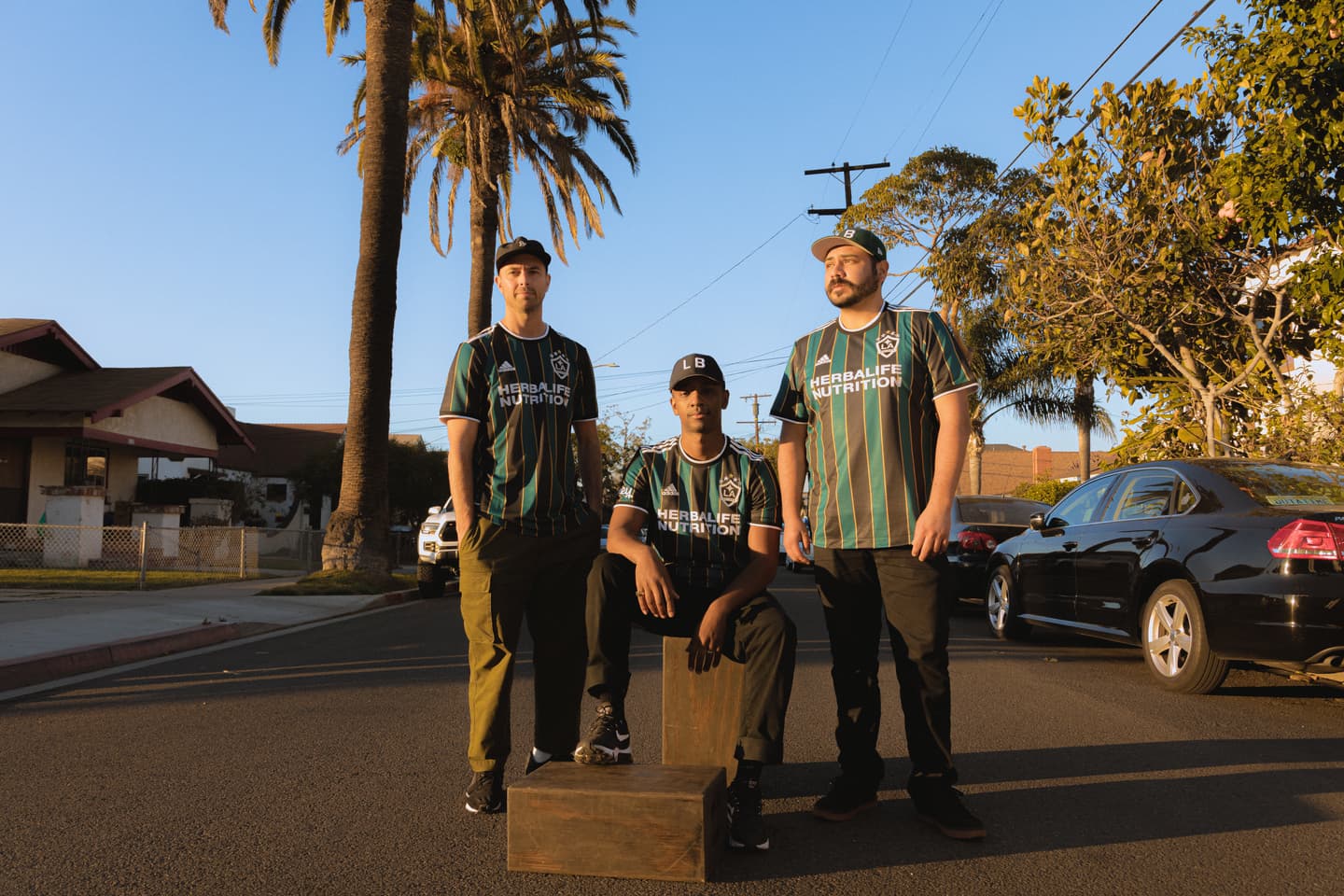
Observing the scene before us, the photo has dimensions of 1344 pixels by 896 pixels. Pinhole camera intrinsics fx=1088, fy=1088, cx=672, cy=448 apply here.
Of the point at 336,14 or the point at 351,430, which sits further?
the point at 336,14

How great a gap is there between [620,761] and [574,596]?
698 millimetres

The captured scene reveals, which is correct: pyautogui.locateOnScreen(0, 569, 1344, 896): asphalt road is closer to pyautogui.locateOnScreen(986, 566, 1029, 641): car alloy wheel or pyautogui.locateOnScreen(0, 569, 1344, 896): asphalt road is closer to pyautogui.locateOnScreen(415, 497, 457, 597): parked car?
pyautogui.locateOnScreen(986, 566, 1029, 641): car alloy wheel

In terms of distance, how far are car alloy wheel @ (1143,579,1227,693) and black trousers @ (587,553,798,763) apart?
12.3 feet

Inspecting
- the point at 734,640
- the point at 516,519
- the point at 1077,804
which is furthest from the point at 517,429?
the point at 1077,804

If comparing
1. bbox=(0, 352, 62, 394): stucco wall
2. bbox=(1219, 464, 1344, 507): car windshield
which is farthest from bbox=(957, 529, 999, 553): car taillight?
bbox=(0, 352, 62, 394): stucco wall

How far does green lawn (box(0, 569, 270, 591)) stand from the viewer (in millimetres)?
15383

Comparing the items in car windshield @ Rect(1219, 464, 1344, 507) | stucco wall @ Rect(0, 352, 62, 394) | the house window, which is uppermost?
stucco wall @ Rect(0, 352, 62, 394)

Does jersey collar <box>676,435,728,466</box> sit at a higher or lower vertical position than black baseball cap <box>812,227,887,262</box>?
lower

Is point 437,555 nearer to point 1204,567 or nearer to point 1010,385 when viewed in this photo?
point 1204,567

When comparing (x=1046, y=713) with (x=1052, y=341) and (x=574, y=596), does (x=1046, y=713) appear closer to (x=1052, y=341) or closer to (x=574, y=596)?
(x=574, y=596)

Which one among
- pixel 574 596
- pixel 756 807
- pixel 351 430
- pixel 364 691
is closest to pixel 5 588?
pixel 351 430

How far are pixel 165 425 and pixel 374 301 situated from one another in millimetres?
12507

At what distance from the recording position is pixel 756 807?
368 cm

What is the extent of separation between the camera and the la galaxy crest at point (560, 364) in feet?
14.5
